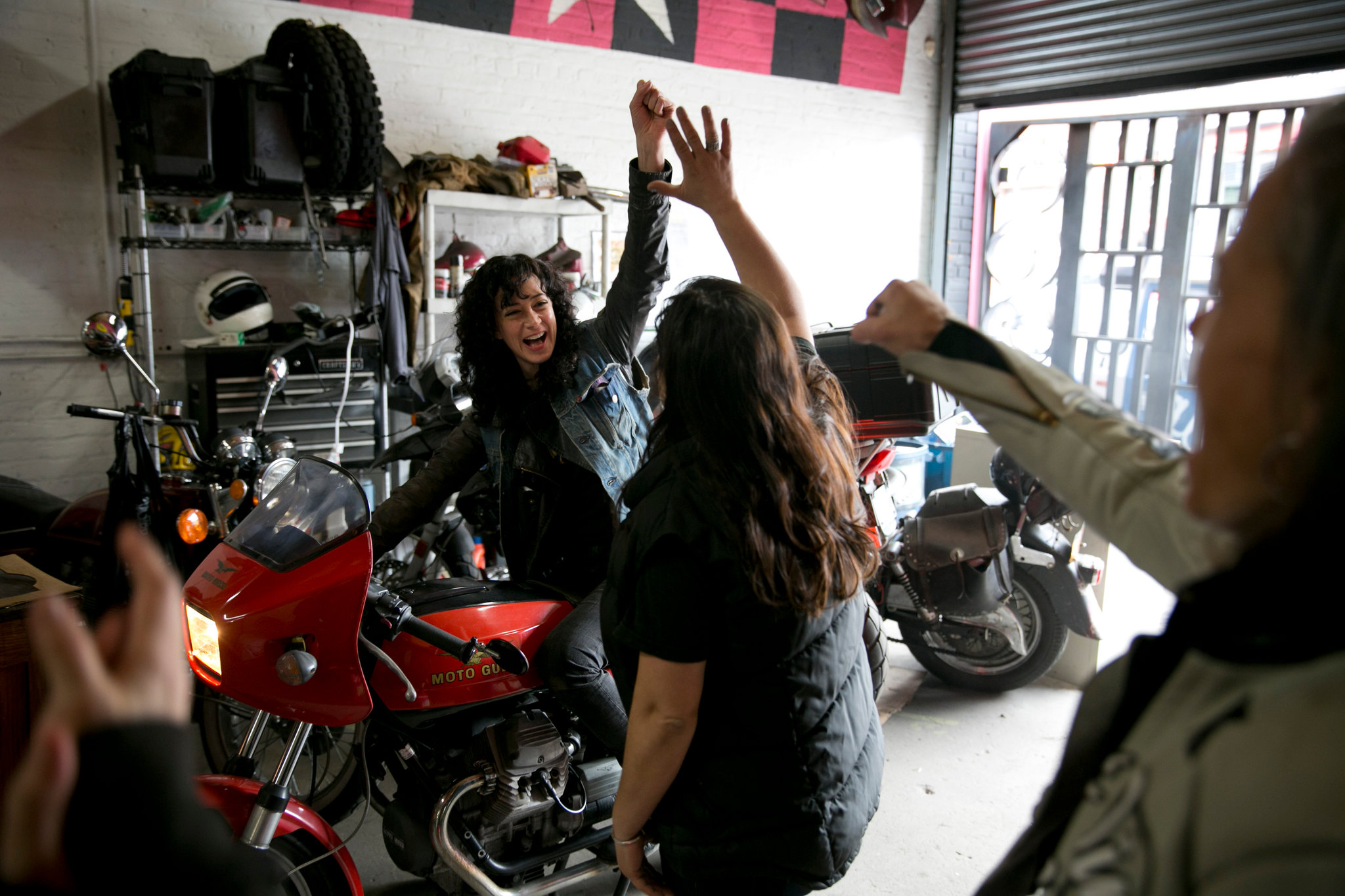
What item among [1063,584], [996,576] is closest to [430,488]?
[996,576]

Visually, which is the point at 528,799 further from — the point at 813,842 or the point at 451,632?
the point at 813,842

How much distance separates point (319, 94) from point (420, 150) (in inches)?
47.9

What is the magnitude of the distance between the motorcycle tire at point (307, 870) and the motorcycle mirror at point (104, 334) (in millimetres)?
2002

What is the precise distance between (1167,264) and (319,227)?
564 centimetres

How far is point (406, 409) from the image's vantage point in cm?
453

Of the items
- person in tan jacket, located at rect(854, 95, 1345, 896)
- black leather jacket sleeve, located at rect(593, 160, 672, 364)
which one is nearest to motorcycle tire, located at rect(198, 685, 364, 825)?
black leather jacket sleeve, located at rect(593, 160, 672, 364)

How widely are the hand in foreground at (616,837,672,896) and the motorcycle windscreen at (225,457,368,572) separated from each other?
759 millimetres

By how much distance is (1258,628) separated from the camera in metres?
0.55

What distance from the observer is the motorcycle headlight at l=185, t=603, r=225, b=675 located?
1578 mm

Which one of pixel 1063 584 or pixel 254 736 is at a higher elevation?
pixel 254 736

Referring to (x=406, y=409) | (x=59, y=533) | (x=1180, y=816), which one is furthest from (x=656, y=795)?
(x=406, y=409)

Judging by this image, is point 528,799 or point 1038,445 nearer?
point 1038,445

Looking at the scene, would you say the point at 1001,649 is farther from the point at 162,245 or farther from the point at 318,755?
the point at 162,245

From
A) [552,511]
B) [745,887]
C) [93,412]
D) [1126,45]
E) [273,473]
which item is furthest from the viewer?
[1126,45]
